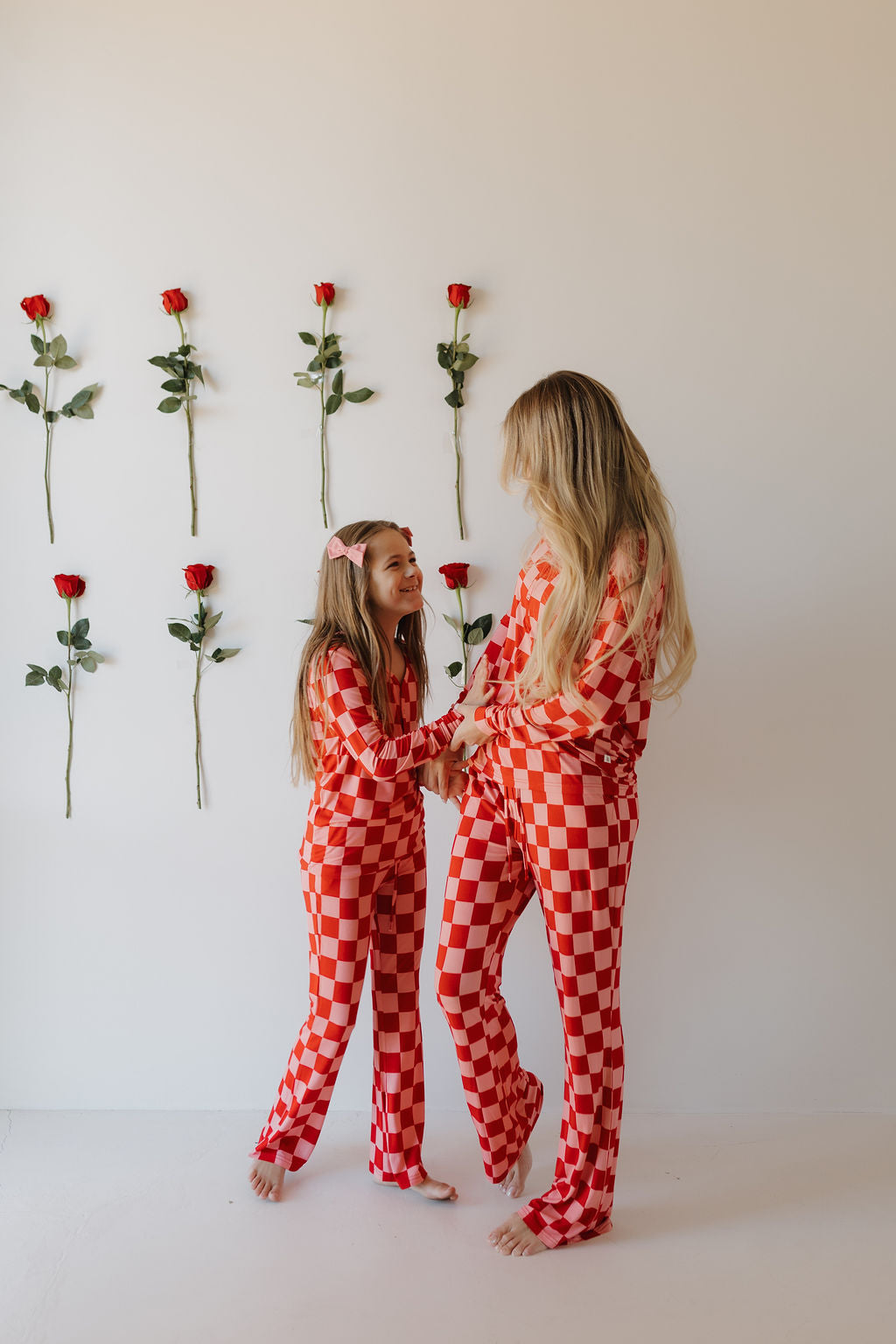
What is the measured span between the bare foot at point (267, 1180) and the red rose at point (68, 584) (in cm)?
136

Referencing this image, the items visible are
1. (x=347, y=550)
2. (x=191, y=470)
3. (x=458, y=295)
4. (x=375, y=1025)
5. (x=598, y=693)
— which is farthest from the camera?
(x=191, y=470)

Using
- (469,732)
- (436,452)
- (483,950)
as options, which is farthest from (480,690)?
(436,452)

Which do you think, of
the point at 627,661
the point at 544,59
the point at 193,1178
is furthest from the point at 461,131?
the point at 193,1178

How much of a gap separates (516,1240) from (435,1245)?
0.53 ft

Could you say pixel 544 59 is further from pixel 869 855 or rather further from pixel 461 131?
pixel 869 855

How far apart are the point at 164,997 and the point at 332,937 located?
29.4 inches

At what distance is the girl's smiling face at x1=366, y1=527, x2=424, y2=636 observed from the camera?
207 centimetres

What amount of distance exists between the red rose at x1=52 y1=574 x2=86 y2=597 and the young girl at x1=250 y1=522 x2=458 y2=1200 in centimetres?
74

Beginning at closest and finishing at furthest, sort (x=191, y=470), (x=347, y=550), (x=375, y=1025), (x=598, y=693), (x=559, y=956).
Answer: (x=598, y=693) → (x=559, y=956) → (x=347, y=550) → (x=375, y=1025) → (x=191, y=470)

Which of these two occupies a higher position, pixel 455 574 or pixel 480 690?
pixel 455 574

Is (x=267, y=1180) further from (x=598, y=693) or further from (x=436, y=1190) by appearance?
(x=598, y=693)

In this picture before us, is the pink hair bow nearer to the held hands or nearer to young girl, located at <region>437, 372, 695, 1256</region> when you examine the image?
young girl, located at <region>437, 372, 695, 1256</region>

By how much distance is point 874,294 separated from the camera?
2.42 metres

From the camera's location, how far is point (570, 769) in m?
1.88
